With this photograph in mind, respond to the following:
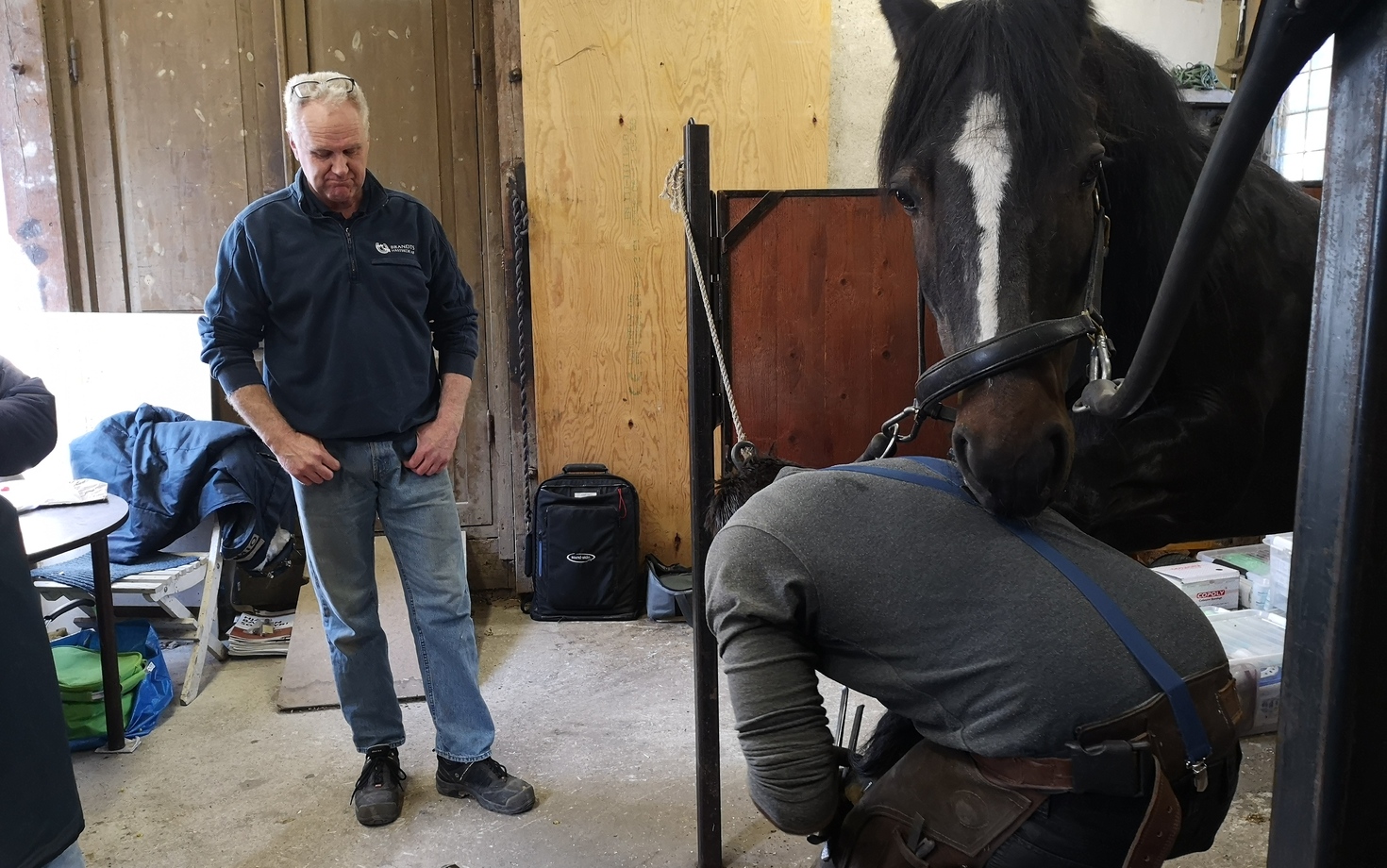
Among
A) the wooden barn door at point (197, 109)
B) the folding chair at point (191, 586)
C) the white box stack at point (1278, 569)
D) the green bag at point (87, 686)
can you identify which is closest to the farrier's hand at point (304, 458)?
the green bag at point (87, 686)

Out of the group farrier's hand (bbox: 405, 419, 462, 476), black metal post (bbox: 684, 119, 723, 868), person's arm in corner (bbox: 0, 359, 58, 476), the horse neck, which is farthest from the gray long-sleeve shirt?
person's arm in corner (bbox: 0, 359, 58, 476)

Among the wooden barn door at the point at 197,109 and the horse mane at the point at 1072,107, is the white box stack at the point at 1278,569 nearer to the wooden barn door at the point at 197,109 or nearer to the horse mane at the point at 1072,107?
the horse mane at the point at 1072,107

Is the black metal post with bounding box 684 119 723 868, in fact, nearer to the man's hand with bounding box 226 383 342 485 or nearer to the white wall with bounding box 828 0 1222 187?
the man's hand with bounding box 226 383 342 485

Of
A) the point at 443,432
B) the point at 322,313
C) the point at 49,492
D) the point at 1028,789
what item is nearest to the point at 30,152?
the point at 49,492

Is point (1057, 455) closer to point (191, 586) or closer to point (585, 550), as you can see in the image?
point (585, 550)

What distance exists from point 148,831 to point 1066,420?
92.2 inches

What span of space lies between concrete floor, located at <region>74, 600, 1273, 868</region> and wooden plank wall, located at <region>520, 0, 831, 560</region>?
1.14 meters

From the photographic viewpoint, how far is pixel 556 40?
12.0 feet

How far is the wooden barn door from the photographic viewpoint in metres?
3.46

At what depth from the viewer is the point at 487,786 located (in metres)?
2.35

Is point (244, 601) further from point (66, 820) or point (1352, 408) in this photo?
point (1352, 408)

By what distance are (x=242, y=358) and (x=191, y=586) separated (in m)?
1.36

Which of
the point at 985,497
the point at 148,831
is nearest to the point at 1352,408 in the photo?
the point at 985,497

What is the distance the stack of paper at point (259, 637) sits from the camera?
3367 millimetres
